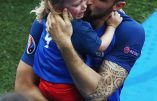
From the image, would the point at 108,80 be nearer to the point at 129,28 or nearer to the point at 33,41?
the point at 129,28

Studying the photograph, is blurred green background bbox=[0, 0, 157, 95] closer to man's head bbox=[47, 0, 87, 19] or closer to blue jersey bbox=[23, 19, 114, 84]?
blue jersey bbox=[23, 19, 114, 84]

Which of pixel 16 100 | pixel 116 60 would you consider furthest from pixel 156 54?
pixel 16 100

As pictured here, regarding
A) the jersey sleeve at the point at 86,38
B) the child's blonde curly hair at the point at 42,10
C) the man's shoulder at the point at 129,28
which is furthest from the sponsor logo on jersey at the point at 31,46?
the man's shoulder at the point at 129,28

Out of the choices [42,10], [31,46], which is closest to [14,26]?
[31,46]

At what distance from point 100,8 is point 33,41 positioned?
23.4 inches

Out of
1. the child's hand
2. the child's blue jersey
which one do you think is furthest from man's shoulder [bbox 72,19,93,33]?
the child's hand

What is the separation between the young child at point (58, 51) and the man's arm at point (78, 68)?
2.1 inches

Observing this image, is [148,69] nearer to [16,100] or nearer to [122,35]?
[122,35]

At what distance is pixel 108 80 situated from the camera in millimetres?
2695

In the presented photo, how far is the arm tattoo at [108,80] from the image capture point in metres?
2.64

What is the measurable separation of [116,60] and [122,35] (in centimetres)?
17

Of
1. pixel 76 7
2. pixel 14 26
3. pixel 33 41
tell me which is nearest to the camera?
pixel 76 7

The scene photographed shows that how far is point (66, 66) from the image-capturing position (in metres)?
2.58

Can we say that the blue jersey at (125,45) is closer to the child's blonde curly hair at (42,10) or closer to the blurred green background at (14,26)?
the child's blonde curly hair at (42,10)
